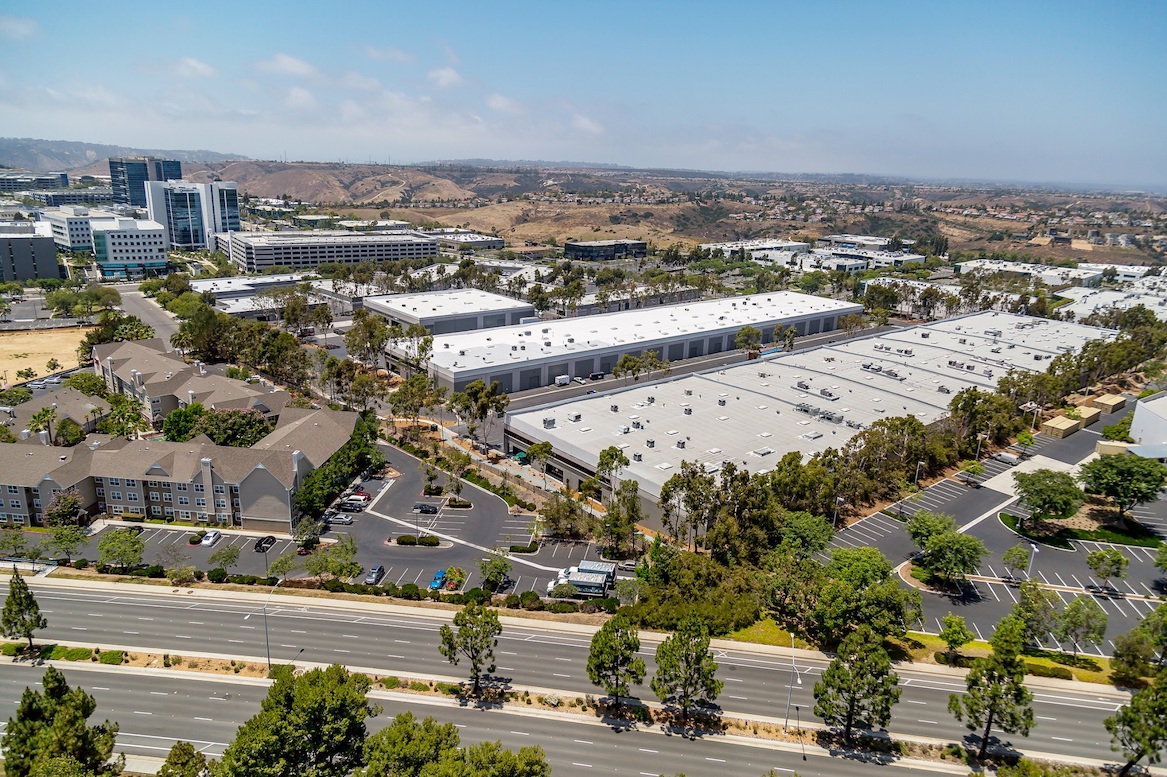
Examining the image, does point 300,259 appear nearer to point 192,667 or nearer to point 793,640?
point 192,667

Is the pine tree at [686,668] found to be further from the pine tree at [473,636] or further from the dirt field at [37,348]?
the dirt field at [37,348]

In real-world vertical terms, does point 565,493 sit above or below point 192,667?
above

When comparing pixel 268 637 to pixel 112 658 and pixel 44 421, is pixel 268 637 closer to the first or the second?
pixel 112 658

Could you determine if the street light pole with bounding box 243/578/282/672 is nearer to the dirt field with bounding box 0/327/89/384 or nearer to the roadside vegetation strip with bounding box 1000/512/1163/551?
the roadside vegetation strip with bounding box 1000/512/1163/551

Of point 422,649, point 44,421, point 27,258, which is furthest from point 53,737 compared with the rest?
point 27,258

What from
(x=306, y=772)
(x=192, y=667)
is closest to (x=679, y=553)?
(x=306, y=772)

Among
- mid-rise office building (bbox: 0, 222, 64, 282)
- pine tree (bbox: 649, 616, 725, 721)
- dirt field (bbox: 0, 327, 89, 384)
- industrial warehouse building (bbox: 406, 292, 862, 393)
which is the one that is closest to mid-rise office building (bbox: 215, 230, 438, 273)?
mid-rise office building (bbox: 0, 222, 64, 282)
